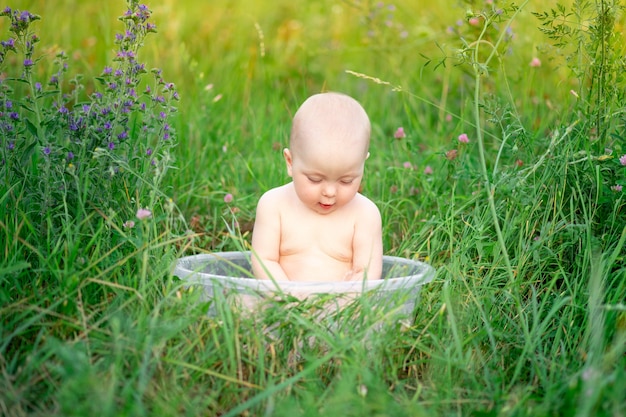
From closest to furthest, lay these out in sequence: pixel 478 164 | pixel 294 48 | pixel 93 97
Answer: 1. pixel 93 97
2. pixel 478 164
3. pixel 294 48

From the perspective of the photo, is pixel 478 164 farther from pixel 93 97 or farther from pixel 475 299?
pixel 93 97

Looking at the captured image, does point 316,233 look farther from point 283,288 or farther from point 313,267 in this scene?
point 283,288

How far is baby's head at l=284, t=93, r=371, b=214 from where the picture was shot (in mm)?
2543

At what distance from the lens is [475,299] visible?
8.54 ft

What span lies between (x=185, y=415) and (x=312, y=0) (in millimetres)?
4662

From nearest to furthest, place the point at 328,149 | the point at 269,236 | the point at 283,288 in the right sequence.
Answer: the point at 283,288
the point at 328,149
the point at 269,236

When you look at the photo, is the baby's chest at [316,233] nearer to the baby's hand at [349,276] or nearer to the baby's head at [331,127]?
the baby's hand at [349,276]

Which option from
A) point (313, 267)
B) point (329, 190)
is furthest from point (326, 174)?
point (313, 267)

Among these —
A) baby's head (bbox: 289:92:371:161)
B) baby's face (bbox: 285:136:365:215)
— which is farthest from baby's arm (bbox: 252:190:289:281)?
baby's head (bbox: 289:92:371:161)

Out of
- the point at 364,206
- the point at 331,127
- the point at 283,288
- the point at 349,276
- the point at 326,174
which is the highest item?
the point at 331,127

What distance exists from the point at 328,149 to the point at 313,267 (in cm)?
44

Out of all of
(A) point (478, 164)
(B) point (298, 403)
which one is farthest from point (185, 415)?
(A) point (478, 164)

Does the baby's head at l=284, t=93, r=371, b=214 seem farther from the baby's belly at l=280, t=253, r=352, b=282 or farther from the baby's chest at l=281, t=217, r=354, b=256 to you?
the baby's belly at l=280, t=253, r=352, b=282

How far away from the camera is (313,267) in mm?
2750
